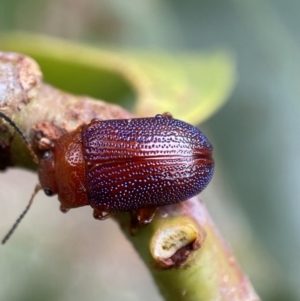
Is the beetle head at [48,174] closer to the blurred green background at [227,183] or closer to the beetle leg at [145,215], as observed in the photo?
the beetle leg at [145,215]

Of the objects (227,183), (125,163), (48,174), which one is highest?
(125,163)

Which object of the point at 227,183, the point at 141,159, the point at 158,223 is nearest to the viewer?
the point at 158,223

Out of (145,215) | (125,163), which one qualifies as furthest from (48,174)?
(145,215)

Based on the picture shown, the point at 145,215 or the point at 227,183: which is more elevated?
the point at 145,215

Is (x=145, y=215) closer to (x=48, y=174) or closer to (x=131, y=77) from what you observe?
(x=48, y=174)

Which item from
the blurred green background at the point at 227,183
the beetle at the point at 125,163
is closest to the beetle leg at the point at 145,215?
the beetle at the point at 125,163

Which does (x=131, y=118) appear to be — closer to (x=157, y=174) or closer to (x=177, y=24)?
(x=157, y=174)

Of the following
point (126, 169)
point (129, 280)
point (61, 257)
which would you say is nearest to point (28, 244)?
point (61, 257)

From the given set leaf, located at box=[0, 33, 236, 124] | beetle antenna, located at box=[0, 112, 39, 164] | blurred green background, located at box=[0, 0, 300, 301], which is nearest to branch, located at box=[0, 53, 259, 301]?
beetle antenna, located at box=[0, 112, 39, 164]
